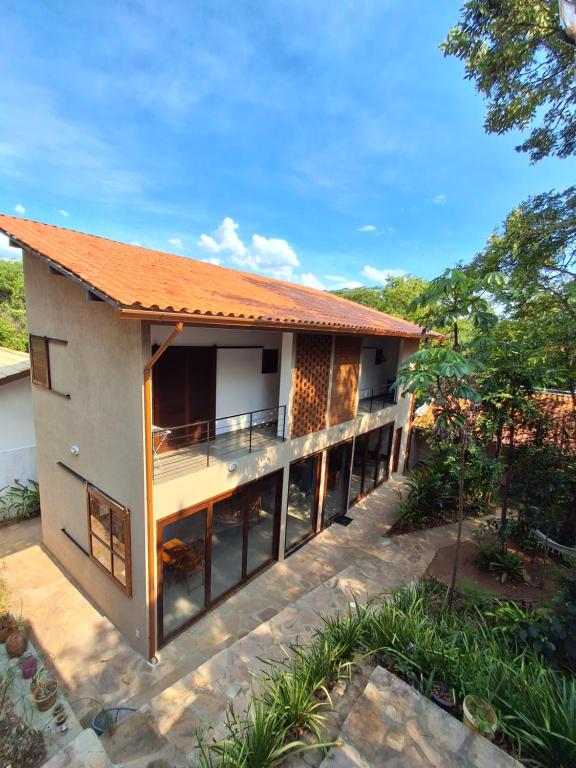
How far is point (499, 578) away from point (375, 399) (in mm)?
7697

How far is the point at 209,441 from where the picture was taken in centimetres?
748

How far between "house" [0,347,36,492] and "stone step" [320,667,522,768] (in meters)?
11.7

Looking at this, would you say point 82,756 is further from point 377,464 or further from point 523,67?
point 523,67

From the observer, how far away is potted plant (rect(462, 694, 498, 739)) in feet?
10.4

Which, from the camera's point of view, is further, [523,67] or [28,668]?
[523,67]

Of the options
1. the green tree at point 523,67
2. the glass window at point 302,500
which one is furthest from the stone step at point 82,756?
the green tree at point 523,67

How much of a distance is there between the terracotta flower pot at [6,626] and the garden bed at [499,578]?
30.5 feet

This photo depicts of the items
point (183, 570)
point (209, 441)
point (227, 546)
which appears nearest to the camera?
point (183, 570)

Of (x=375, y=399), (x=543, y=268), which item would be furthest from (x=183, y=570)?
(x=543, y=268)

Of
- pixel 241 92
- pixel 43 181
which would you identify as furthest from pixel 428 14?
pixel 43 181

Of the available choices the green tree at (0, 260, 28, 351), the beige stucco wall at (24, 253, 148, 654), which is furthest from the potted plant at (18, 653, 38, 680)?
the green tree at (0, 260, 28, 351)

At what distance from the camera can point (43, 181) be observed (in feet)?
73.1

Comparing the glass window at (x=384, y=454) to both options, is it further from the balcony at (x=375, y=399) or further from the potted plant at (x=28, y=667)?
the potted plant at (x=28, y=667)

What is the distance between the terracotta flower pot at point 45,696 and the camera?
17.2ft
